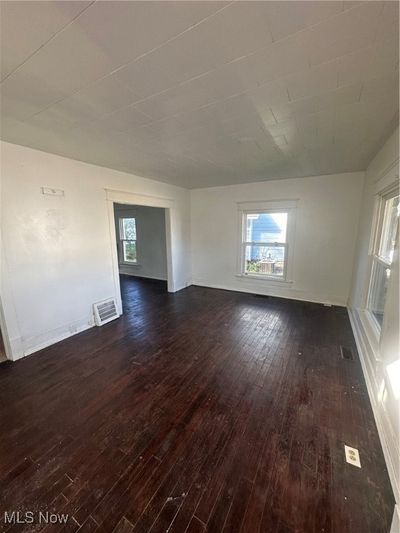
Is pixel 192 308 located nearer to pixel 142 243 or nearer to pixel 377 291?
pixel 377 291

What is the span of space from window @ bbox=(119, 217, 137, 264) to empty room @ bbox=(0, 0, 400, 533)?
112 inches

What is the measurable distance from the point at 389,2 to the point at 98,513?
9.42ft

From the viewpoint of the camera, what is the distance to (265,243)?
190 inches

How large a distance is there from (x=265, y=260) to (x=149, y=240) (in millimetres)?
3394

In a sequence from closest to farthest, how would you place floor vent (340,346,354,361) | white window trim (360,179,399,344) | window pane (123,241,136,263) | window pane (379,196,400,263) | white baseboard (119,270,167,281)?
white window trim (360,179,399,344)
window pane (379,196,400,263)
floor vent (340,346,354,361)
white baseboard (119,270,167,281)
window pane (123,241,136,263)

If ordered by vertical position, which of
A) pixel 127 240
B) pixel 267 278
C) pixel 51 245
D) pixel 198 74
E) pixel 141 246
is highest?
pixel 198 74

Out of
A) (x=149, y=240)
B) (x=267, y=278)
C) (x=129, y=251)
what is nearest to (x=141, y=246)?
(x=149, y=240)

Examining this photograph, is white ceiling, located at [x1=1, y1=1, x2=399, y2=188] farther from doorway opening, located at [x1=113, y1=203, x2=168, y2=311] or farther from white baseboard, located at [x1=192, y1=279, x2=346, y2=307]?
doorway opening, located at [x1=113, y1=203, x2=168, y2=311]

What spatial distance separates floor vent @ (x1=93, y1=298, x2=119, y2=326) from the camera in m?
3.49

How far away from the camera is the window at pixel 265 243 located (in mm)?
4613

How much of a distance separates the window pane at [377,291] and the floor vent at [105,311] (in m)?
3.81

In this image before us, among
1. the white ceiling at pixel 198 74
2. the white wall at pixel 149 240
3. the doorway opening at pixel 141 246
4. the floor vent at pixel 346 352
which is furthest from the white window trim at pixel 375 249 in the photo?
the white wall at pixel 149 240

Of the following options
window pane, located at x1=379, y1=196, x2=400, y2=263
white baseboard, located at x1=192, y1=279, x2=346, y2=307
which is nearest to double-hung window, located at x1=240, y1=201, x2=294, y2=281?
white baseboard, located at x1=192, y1=279, x2=346, y2=307

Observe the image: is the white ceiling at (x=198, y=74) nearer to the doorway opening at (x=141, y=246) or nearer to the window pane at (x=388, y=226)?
the window pane at (x=388, y=226)
